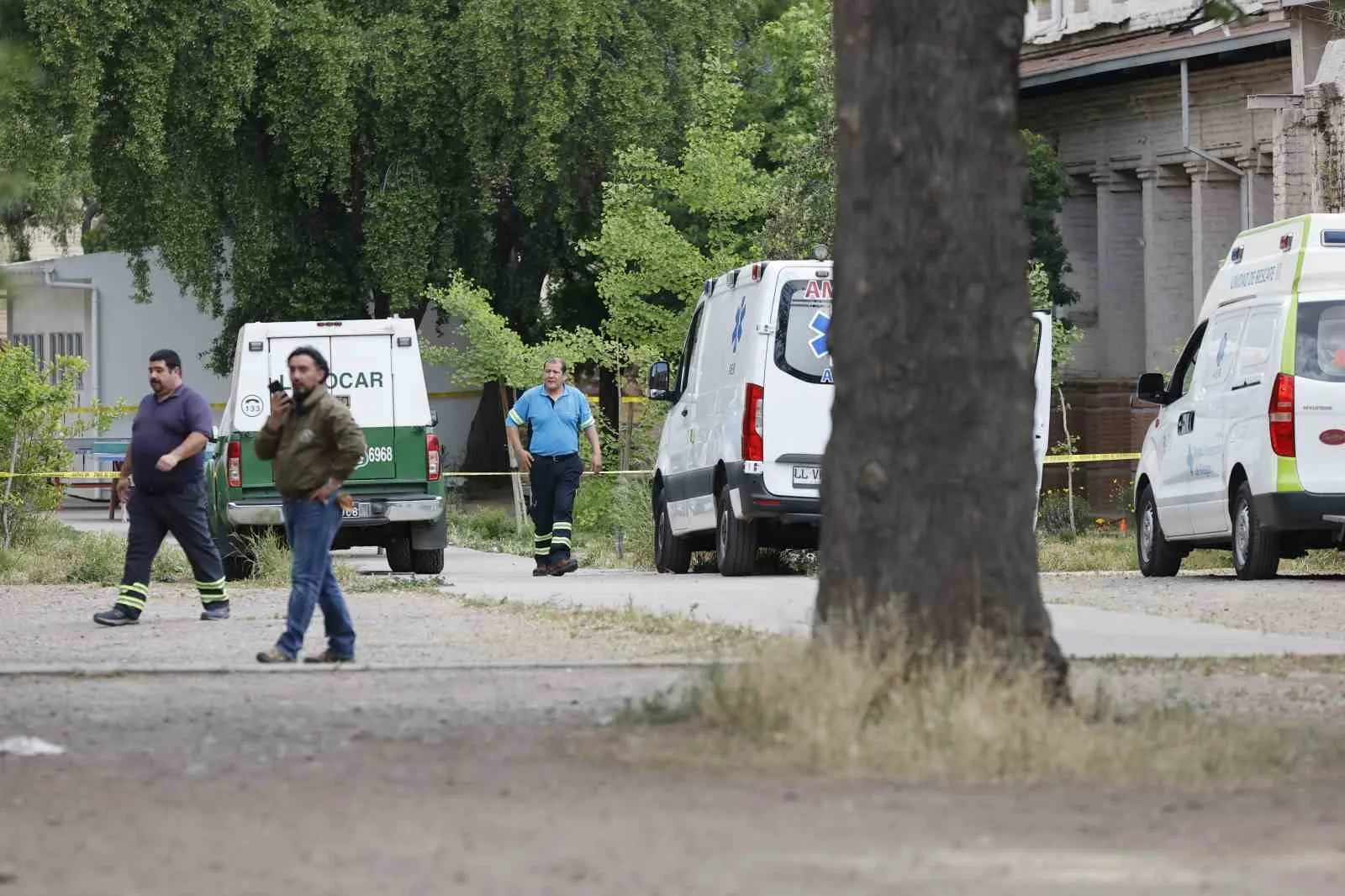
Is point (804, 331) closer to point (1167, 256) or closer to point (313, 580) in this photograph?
point (313, 580)

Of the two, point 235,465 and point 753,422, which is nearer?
point 753,422

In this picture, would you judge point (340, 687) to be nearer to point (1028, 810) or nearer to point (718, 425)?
point (1028, 810)

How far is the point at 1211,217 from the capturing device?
43.9m

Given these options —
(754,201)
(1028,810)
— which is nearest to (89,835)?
(1028,810)

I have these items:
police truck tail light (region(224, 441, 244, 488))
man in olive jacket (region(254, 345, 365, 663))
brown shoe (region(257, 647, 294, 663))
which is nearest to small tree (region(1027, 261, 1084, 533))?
police truck tail light (region(224, 441, 244, 488))

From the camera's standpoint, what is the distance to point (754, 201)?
3891 centimetres

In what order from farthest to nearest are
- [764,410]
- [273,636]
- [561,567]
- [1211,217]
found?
1. [1211,217]
2. [561,567]
3. [764,410]
4. [273,636]

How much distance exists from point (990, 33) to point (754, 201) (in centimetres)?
3003

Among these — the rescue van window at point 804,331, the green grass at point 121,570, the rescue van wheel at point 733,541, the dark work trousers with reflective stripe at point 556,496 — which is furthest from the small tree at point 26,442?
the rescue van window at point 804,331

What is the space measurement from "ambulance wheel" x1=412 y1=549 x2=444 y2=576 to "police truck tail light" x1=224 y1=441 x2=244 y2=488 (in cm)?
165

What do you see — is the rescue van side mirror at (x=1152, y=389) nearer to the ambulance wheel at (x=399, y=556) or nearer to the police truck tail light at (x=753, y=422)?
the police truck tail light at (x=753, y=422)

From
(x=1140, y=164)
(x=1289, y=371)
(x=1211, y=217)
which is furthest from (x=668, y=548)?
(x=1140, y=164)

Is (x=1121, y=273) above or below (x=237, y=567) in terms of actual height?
above

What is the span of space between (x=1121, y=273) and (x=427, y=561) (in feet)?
89.3
